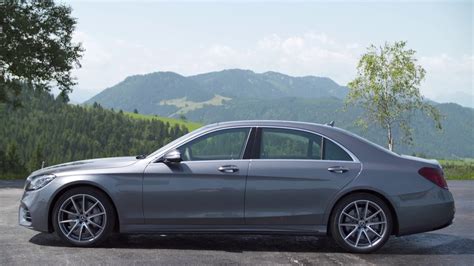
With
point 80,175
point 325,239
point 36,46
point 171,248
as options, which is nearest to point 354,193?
point 325,239

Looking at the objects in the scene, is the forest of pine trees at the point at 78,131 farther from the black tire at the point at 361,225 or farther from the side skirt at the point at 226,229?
the black tire at the point at 361,225

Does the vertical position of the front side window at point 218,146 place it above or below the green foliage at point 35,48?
below

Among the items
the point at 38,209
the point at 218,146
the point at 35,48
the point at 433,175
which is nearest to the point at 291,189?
the point at 218,146

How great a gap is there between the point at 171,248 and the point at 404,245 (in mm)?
3084

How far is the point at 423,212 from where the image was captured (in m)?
7.25

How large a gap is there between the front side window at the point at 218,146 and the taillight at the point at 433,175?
224 cm

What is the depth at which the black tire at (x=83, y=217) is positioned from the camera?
7262mm

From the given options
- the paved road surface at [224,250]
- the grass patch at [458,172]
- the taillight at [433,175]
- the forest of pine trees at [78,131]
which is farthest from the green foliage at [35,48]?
the forest of pine trees at [78,131]

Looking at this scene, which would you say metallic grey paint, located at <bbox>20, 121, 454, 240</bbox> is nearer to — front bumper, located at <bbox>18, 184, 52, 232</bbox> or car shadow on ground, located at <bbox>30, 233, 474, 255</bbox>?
front bumper, located at <bbox>18, 184, 52, 232</bbox>

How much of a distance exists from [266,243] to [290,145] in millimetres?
1359

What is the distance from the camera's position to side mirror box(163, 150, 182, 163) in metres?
7.14

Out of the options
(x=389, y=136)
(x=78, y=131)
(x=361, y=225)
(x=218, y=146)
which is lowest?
(x=361, y=225)

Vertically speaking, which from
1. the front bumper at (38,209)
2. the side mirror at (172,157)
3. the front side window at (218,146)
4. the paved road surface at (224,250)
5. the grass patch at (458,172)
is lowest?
the paved road surface at (224,250)

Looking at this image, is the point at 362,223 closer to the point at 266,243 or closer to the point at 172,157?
the point at 266,243
